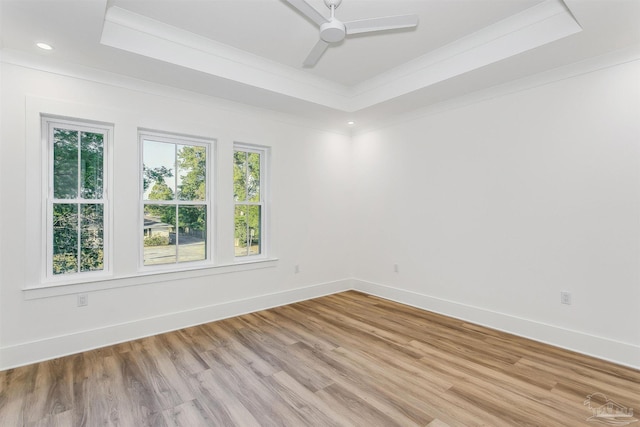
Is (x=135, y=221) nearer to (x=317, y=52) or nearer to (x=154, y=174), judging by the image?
(x=154, y=174)

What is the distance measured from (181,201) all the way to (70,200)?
101 cm

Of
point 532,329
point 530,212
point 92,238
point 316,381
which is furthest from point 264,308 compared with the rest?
point 530,212

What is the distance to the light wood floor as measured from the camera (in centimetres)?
201

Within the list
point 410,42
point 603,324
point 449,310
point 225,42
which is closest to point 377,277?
point 449,310

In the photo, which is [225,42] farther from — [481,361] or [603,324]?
[603,324]

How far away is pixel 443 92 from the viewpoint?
3.62 m

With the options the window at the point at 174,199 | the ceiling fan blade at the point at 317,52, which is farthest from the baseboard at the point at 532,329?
the ceiling fan blade at the point at 317,52

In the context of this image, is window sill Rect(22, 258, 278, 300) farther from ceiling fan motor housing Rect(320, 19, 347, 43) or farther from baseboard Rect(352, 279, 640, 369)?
ceiling fan motor housing Rect(320, 19, 347, 43)

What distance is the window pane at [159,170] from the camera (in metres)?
3.45

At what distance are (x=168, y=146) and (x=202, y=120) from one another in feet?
1.61

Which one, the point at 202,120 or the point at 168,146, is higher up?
the point at 202,120

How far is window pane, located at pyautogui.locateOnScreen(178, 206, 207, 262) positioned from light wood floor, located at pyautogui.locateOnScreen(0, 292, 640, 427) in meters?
0.86

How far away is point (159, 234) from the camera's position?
139 inches

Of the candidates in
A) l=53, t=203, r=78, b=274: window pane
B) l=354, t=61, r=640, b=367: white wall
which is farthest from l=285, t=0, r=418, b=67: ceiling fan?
l=53, t=203, r=78, b=274: window pane
